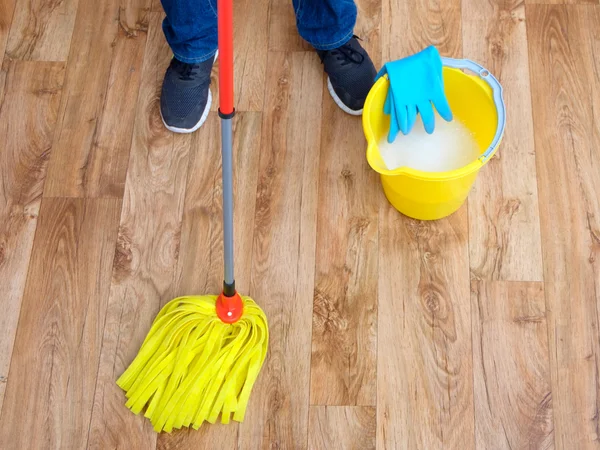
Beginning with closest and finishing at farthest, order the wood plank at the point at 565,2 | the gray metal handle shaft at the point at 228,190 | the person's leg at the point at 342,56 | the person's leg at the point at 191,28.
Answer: the gray metal handle shaft at the point at 228,190 → the person's leg at the point at 191,28 → the person's leg at the point at 342,56 → the wood plank at the point at 565,2

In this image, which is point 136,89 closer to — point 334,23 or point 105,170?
point 105,170

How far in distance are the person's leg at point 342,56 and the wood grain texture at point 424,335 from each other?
26 cm

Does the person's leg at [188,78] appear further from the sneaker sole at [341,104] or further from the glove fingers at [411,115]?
the glove fingers at [411,115]

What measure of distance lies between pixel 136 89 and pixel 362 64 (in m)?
0.49

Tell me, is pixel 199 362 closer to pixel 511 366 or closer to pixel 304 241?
pixel 304 241

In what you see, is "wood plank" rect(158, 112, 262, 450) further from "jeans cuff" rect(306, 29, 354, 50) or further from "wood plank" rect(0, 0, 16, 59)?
"wood plank" rect(0, 0, 16, 59)

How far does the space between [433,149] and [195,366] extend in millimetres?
608

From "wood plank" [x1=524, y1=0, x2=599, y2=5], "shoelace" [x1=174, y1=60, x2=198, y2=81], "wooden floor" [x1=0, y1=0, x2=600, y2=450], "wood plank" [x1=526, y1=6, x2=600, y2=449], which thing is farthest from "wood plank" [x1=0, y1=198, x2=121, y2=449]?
"wood plank" [x1=524, y1=0, x2=599, y2=5]

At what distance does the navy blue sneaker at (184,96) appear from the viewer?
164cm

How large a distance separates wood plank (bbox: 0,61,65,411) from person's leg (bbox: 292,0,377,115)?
0.56 metres

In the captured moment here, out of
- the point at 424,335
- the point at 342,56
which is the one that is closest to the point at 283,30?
the point at 342,56

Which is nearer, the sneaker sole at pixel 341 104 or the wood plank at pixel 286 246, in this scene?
the wood plank at pixel 286 246

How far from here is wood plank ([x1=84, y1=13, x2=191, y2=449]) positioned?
1.40m

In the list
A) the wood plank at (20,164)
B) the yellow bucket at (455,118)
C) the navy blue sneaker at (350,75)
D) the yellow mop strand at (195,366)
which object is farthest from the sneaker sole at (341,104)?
the wood plank at (20,164)
